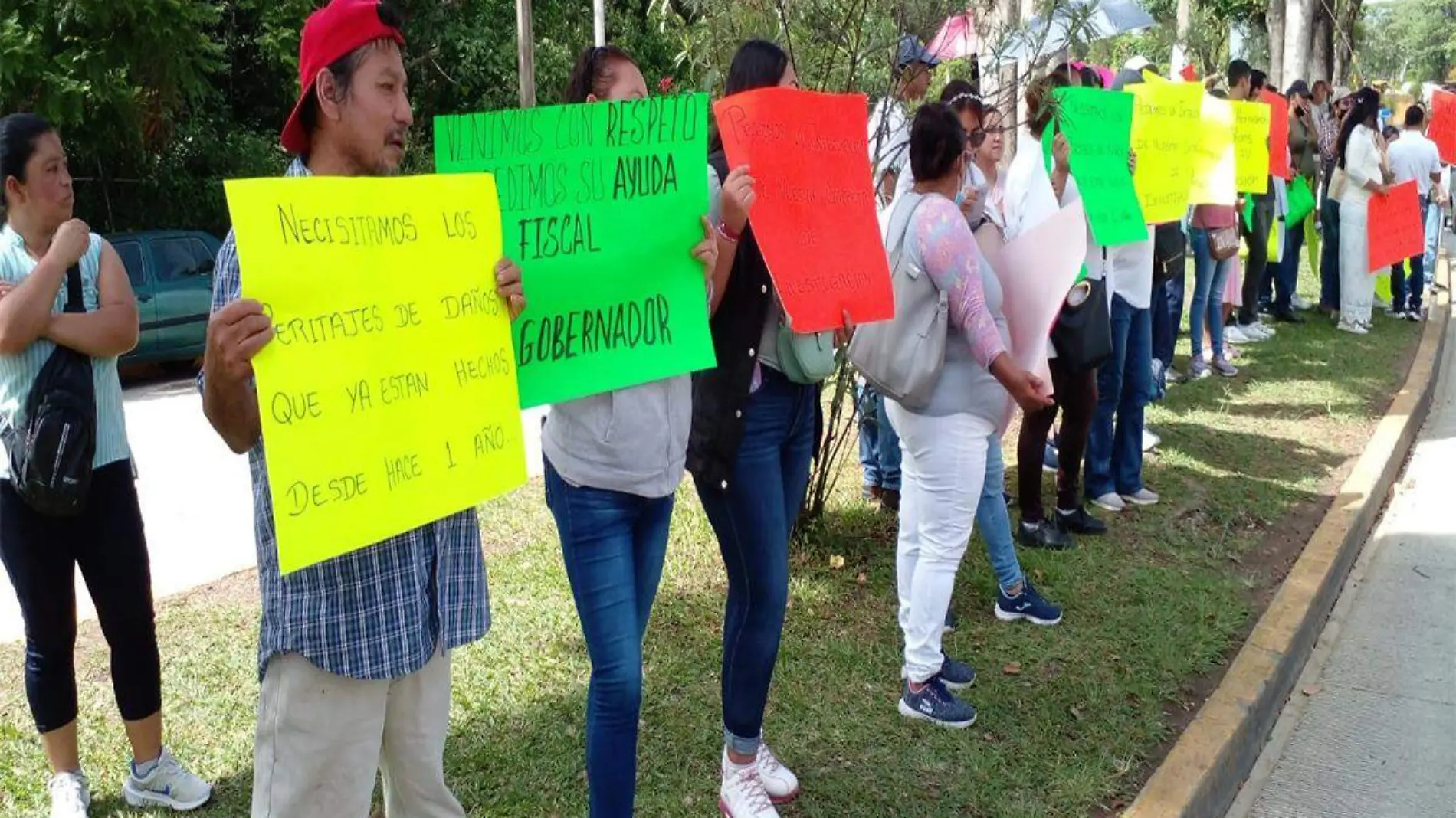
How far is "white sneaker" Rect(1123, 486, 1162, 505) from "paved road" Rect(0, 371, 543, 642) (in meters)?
2.94

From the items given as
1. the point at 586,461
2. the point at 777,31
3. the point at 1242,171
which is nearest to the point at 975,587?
the point at 777,31

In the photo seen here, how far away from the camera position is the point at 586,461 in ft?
8.32

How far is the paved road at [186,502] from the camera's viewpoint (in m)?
5.45

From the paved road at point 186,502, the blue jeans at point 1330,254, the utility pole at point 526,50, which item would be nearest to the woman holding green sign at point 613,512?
the paved road at point 186,502

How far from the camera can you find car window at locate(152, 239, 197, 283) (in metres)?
12.2

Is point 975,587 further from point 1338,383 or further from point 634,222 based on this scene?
point 1338,383

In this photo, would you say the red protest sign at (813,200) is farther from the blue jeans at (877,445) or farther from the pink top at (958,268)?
the blue jeans at (877,445)

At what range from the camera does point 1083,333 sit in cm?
490

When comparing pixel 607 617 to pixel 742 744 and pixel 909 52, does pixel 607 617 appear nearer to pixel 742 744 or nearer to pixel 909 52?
pixel 742 744

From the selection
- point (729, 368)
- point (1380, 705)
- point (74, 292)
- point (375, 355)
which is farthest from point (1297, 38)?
point (375, 355)

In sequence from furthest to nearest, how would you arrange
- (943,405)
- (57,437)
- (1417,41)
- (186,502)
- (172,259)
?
(1417,41), (172,259), (186,502), (943,405), (57,437)

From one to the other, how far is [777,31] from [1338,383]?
5989 mm

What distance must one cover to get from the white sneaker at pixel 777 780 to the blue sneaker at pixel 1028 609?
146cm

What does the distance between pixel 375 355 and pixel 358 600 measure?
0.44m
